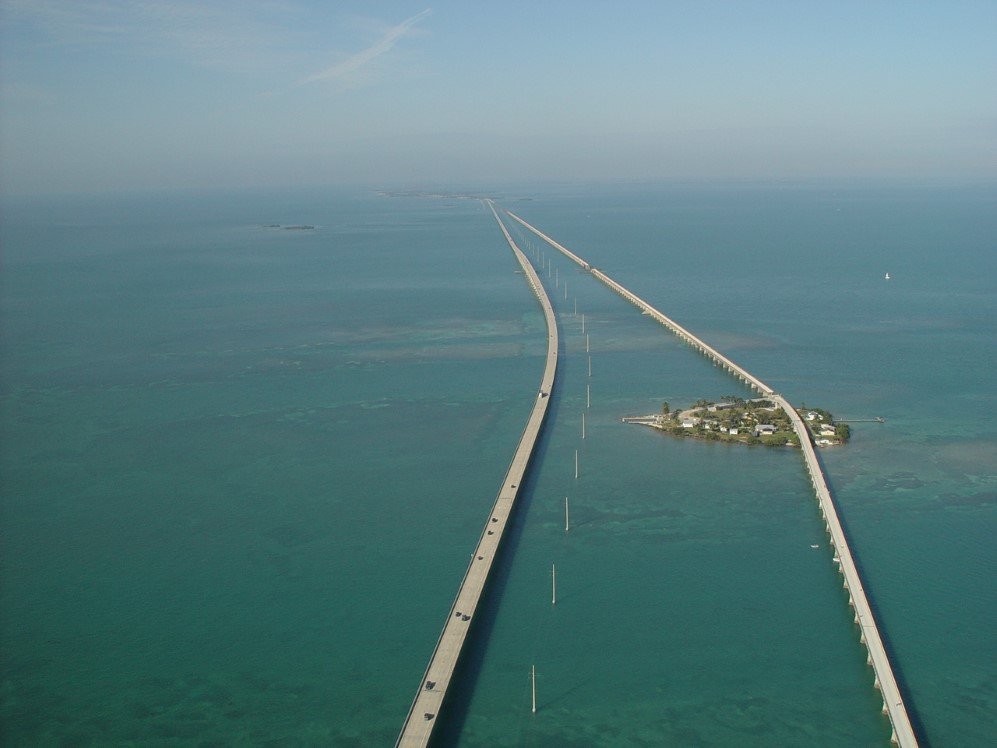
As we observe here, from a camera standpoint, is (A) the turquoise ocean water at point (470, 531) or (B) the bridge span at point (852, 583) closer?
(B) the bridge span at point (852, 583)

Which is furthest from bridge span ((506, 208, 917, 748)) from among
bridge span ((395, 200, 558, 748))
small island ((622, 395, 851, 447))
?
bridge span ((395, 200, 558, 748))

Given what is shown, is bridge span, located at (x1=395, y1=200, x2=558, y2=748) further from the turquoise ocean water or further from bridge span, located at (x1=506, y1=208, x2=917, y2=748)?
bridge span, located at (x1=506, y1=208, x2=917, y2=748)

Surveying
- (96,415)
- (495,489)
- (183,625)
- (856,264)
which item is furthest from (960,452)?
(856,264)

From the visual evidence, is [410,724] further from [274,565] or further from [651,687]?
[274,565]

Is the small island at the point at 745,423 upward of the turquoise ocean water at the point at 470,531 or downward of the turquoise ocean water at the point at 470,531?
upward

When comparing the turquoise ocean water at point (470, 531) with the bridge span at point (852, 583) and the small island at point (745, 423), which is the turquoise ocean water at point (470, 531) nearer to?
the bridge span at point (852, 583)

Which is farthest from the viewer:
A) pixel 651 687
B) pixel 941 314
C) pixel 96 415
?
pixel 941 314

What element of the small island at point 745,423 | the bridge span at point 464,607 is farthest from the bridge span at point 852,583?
the bridge span at point 464,607
